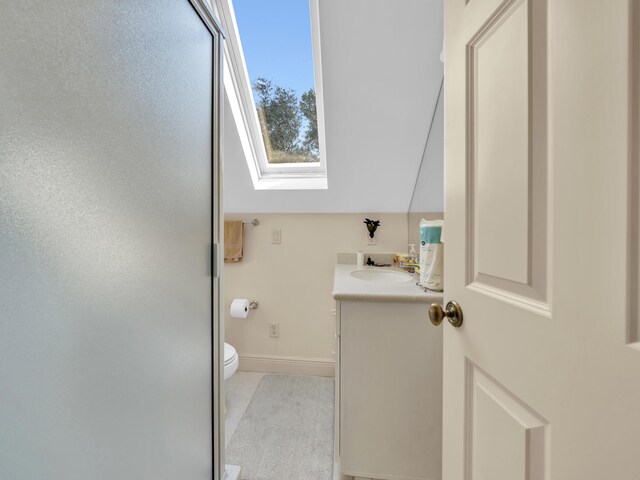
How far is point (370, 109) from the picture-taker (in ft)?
5.39

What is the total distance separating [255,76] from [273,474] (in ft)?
7.25

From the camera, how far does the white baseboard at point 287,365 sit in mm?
2275

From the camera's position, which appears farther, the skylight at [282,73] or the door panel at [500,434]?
the skylight at [282,73]

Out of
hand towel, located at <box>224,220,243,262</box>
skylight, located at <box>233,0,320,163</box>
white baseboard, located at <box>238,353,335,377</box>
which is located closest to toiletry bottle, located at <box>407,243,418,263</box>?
skylight, located at <box>233,0,320,163</box>

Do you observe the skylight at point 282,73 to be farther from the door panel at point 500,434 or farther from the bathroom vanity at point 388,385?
the door panel at point 500,434

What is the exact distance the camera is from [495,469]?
587 mm

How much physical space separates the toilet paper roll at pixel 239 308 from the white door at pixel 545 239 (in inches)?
66.3

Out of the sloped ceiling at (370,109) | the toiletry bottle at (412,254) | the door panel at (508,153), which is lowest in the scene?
the toiletry bottle at (412,254)

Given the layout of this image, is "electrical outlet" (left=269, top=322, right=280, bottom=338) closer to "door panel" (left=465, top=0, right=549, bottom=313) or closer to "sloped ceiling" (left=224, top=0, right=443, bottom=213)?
"sloped ceiling" (left=224, top=0, right=443, bottom=213)

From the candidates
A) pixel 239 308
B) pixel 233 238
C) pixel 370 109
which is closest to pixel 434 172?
pixel 370 109

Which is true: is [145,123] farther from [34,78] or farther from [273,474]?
[273,474]

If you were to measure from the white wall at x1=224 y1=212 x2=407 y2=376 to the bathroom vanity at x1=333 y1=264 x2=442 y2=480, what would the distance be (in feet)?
3.31

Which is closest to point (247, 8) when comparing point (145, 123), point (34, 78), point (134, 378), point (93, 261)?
point (145, 123)

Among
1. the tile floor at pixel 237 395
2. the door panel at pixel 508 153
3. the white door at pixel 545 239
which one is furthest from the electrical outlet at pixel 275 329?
the door panel at pixel 508 153
